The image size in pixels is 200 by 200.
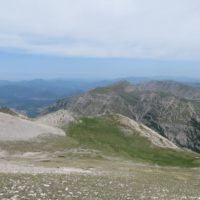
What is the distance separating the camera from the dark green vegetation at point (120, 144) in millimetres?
133000

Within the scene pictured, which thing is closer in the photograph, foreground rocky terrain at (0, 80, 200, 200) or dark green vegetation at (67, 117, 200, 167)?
foreground rocky terrain at (0, 80, 200, 200)

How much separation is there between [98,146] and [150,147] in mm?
26246

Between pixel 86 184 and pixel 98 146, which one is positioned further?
pixel 98 146

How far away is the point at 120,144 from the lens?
488ft

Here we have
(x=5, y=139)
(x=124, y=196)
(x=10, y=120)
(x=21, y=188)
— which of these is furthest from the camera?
(x=10, y=120)

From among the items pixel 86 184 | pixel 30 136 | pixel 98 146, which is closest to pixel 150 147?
pixel 98 146

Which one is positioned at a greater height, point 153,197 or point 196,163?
point 153,197

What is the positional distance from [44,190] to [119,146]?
11653cm

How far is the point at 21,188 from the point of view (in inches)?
1114

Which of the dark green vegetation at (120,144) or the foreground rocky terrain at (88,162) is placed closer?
the foreground rocky terrain at (88,162)

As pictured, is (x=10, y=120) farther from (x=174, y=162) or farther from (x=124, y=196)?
(x=124, y=196)

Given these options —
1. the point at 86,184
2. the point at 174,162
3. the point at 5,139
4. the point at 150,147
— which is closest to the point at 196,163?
the point at 174,162

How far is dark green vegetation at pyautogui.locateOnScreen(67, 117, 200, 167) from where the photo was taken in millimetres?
133000

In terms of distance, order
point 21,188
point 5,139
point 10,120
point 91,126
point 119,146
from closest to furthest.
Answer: point 21,188 → point 5,139 → point 10,120 → point 119,146 → point 91,126
